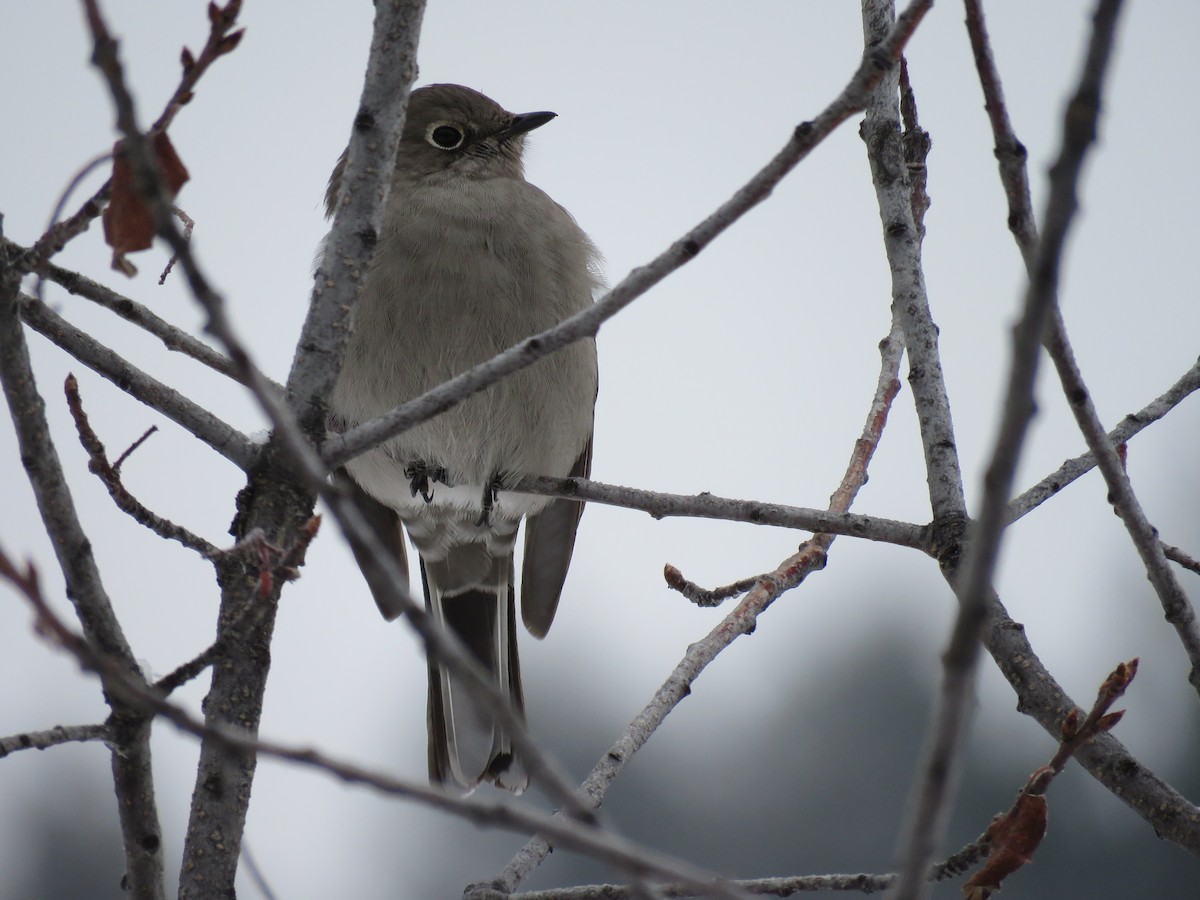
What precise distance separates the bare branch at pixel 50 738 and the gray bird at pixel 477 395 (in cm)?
212

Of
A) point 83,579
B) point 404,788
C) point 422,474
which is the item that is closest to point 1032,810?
point 404,788

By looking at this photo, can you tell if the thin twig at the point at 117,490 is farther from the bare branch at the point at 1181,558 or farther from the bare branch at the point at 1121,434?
the bare branch at the point at 1181,558

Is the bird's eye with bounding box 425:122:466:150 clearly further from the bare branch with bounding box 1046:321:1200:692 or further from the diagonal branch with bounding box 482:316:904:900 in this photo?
the bare branch with bounding box 1046:321:1200:692

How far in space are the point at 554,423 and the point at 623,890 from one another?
2.61m

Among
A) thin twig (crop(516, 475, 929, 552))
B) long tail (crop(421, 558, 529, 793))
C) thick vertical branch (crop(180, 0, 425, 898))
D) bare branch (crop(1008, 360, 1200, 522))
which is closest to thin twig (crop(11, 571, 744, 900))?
thick vertical branch (crop(180, 0, 425, 898))

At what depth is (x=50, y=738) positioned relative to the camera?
1.91 meters

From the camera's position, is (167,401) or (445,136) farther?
(445,136)

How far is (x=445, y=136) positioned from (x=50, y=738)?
3.84m

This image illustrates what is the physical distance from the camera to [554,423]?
15.1 ft

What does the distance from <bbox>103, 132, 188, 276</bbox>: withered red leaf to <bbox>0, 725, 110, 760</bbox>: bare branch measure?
0.76 meters

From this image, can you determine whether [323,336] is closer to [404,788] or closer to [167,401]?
[167,401]

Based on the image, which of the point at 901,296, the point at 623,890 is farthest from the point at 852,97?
the point at 623,890

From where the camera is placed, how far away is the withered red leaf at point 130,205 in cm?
190

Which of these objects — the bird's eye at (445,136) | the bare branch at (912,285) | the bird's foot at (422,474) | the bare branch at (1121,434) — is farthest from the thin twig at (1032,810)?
the bird's eye at (445,136)
